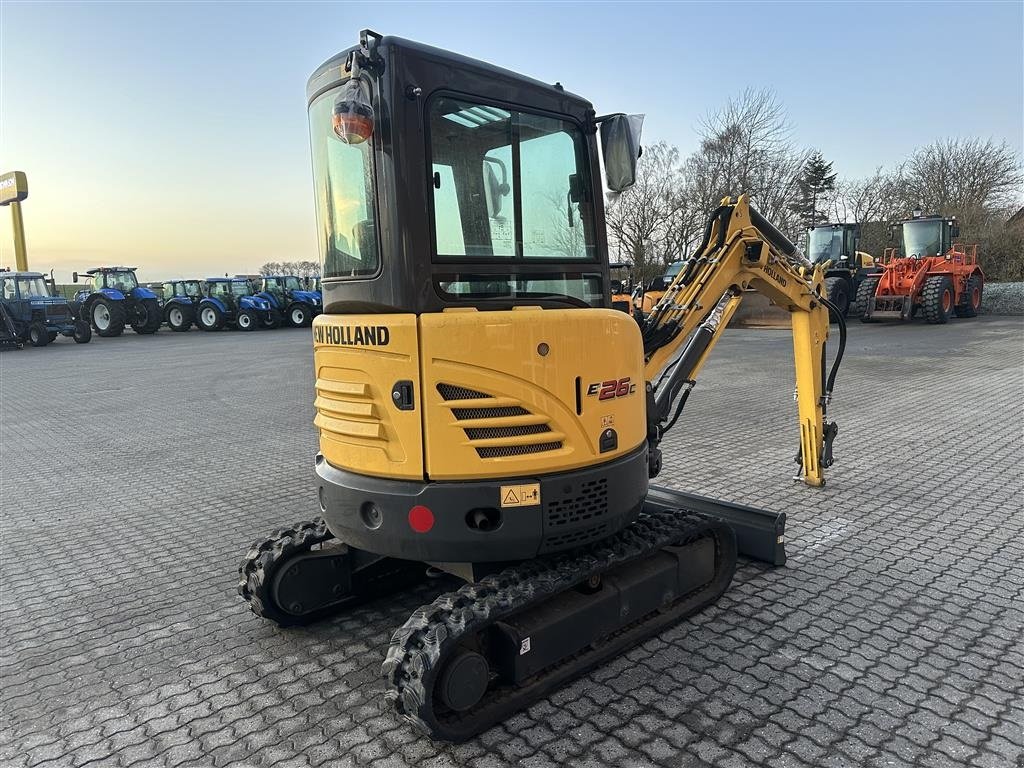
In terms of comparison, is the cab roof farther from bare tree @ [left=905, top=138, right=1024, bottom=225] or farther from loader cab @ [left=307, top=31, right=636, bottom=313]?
bare tree @ [left=905, top=138, right=1024, bottom=225]

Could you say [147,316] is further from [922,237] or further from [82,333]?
[922,237]

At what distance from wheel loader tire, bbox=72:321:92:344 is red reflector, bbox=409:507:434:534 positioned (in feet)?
88.9

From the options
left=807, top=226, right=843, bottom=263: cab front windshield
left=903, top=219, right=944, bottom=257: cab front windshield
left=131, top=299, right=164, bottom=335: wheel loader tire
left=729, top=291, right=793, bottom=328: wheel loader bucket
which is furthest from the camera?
left=131, top=299, right=164, bottom=335: wheel loader tire

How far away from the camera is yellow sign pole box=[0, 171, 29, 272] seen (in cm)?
3878

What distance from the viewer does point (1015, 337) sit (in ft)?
55.1

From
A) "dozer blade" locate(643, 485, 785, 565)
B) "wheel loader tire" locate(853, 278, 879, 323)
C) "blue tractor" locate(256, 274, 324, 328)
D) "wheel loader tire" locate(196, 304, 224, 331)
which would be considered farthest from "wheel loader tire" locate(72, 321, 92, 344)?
"wheel loader tire" locate(853, 278, 879, 323)

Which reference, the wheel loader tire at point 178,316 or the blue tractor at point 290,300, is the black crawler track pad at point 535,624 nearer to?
the blue tractor at point 290,300

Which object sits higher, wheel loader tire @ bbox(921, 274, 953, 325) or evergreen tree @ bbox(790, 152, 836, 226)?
evergreen tree @ bbox(790, 152, 836, 226)

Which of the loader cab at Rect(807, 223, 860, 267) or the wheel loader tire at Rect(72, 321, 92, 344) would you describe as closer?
the loader cab at Rect(807, 223, 860, 267)

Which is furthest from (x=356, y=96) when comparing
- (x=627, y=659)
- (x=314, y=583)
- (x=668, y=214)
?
(x=668, y=214)

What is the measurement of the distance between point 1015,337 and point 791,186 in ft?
64.9

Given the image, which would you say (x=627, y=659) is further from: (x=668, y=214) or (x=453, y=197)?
(x=668, y=214)

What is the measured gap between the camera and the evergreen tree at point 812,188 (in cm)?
3759

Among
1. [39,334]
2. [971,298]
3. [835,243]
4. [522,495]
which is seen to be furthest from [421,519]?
[39,334]
